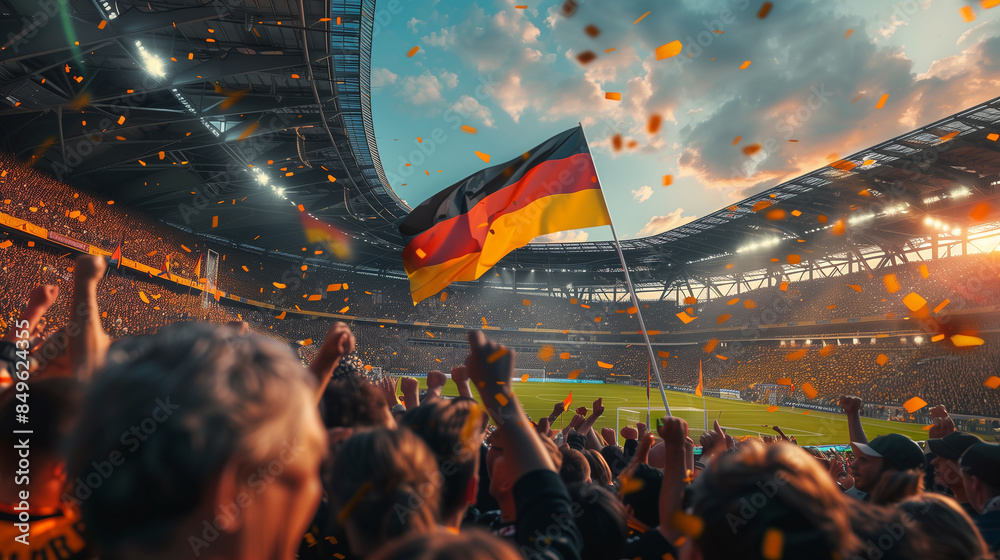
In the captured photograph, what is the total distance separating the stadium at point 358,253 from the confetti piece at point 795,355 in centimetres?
26

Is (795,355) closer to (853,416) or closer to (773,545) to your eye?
(853,416)

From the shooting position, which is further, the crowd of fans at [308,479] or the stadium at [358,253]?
the stadium at [358,253]

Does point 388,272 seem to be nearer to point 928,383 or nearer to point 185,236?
point 185,236

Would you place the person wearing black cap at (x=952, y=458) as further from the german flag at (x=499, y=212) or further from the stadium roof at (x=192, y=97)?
the stadium roof at (x=192, y=97)

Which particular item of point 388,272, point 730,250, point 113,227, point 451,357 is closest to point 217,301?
point 113,227

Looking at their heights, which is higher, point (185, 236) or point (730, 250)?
point (185, 236)

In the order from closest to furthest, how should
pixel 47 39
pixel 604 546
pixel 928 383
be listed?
pixel 604 546 → pixel 47 39 → pixel 928 383

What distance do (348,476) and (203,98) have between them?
20030 millimetres

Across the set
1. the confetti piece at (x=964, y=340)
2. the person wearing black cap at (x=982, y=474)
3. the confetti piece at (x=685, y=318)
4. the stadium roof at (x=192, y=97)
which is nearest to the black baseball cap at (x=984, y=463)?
the person wearing black cap at (x=982, y=474)

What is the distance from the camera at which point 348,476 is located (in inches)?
49.8

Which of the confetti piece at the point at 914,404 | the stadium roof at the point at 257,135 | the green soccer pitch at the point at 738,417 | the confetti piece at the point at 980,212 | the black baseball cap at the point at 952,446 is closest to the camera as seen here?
the black baseball cap at the point at 952,446

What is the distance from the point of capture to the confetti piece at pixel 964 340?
28078 mm

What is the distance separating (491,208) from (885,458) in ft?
20.1

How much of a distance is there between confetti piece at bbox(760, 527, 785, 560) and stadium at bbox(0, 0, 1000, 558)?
0.12ft
